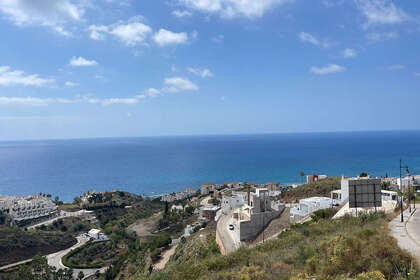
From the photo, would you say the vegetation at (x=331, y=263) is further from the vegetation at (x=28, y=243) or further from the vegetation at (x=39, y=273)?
the vegetation at (x=28, y=243)

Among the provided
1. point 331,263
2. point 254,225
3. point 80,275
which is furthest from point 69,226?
point 331,263

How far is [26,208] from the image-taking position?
5997cm

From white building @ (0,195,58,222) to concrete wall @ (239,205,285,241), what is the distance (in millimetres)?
54413

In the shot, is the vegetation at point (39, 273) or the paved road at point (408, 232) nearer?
the paved road at point (408, 232)

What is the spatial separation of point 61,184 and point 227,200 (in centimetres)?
8331

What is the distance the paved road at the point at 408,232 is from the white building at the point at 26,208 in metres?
64.2

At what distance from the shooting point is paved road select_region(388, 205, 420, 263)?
348 inches

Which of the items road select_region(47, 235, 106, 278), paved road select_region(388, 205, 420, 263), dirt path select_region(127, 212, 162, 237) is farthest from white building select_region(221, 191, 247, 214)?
paved road select_region(388, 205, 420, 263)

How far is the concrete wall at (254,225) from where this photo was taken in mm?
20109

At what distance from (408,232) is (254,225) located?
11.1 m

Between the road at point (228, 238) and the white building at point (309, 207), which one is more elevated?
the white building at point (309, 207)

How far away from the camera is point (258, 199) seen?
22.4 m

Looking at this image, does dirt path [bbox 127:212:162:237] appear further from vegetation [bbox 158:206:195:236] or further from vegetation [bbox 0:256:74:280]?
vegetation [bbox 0:256:74:280]

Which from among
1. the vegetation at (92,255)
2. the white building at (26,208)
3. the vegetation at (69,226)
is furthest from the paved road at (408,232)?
the white building at (26,208)
